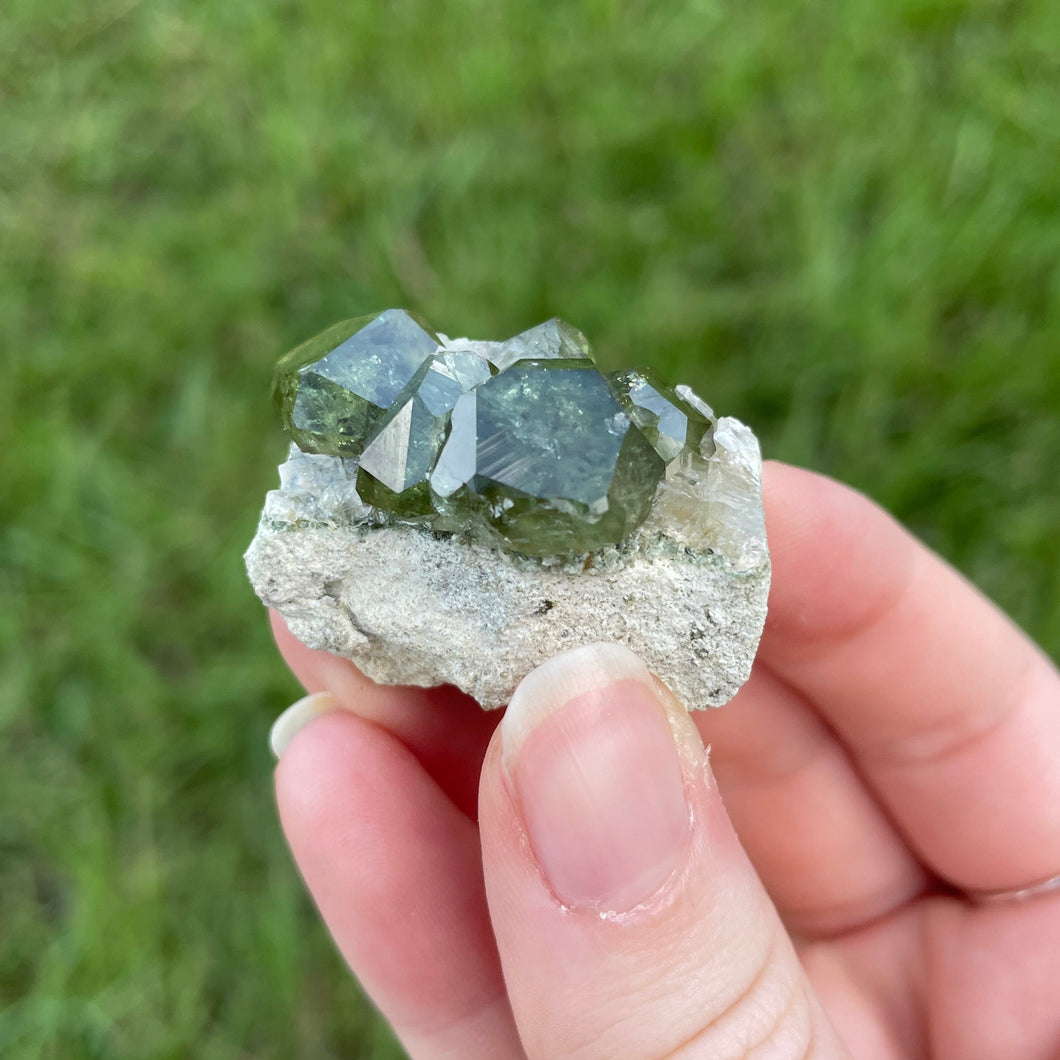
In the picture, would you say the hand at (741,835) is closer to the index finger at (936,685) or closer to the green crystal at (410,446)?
the index finger at (936,685)

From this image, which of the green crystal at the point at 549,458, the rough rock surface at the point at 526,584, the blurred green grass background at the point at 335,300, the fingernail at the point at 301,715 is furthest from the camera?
the blurred green grass background at the point at 335,300

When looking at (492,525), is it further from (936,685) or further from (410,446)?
(936,685)

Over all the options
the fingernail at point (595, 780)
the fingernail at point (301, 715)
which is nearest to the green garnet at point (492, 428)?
the fingernail at point (595, 780)

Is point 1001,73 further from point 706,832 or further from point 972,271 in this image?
point 706,832

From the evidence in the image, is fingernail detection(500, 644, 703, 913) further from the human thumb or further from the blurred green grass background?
the blurred green grass background

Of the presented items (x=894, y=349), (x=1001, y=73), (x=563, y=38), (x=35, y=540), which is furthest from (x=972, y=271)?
(x=35, y=540)
